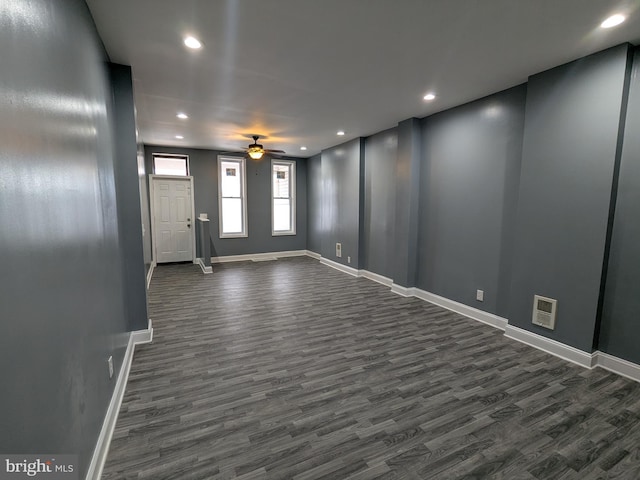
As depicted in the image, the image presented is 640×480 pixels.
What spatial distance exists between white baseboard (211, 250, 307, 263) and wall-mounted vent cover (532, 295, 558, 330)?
6.26m

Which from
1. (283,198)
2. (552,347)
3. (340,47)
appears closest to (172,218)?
(283,198)

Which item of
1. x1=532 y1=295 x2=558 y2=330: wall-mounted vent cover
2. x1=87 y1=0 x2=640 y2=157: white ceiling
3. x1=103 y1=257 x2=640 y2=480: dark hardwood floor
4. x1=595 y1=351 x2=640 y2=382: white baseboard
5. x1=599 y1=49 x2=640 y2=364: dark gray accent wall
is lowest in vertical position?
x1=103 y1=257 x2=640 y2=480: dark hardwood floor

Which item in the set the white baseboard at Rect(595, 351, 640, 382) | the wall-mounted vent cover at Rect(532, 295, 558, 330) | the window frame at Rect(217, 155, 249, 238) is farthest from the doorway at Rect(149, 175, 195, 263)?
the white baseboard at Rect(595, 351, 640, 382)

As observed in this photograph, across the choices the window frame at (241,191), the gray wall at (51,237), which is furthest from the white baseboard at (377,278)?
the gray wall at (51,237)

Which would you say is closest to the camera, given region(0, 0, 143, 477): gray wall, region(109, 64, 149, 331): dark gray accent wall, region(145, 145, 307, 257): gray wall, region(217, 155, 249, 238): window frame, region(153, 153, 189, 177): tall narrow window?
region(0, 0, 143, 477): gray wall

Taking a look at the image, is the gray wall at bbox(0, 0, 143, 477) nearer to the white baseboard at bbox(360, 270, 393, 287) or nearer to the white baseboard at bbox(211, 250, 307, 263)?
the white baseboard at bbox(360, 270, 393, 287)

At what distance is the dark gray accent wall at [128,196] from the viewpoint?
117 inches

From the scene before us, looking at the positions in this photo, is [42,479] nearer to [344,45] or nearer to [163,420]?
[163,420]

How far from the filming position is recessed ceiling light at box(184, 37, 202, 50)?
2457 mm

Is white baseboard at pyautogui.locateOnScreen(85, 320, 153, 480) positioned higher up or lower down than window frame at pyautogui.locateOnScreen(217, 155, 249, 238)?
lower down

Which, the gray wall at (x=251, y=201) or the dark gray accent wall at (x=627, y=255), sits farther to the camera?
the gray wall at (x=251, y=201)

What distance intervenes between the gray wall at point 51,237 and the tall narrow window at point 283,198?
6312 mm

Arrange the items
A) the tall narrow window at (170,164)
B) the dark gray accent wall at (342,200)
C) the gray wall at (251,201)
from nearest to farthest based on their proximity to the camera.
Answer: the dark gray accent wall at (342,200) → the tall narrow window at (170,164) → the gray wall at (251,201)

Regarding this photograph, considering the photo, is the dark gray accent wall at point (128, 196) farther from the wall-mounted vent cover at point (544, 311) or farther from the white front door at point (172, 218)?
the white front door at point (172, 218)
